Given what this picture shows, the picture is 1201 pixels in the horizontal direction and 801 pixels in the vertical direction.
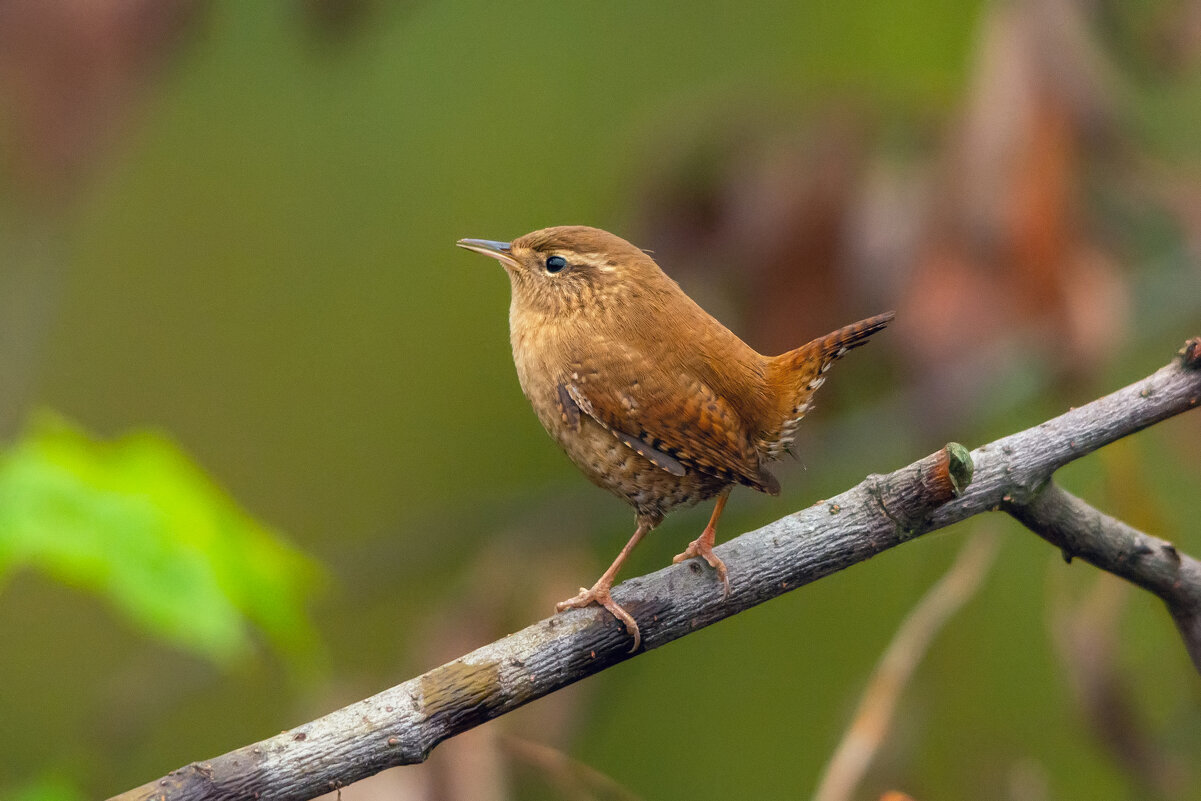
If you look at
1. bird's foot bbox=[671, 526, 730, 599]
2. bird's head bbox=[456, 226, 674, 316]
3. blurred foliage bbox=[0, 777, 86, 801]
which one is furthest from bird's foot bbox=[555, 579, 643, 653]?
blurred foliage bbox=[0, 777, 86, 801]

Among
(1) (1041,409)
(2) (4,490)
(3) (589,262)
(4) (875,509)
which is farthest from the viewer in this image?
(1) (1041,409)

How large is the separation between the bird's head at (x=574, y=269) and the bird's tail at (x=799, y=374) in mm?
288

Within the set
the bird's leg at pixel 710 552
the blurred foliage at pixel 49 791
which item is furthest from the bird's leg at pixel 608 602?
the blurred foliage at pixel 49 791

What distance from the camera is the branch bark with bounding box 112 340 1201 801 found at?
5.03ft

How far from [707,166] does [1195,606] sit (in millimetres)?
1812

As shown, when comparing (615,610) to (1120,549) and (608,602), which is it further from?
(1120,549)

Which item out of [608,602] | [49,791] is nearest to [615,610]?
[608,602]

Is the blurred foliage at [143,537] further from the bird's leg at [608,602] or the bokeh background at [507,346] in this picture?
the bird's leg at [608,602]

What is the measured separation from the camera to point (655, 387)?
2.18 metres

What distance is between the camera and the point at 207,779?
147 cm

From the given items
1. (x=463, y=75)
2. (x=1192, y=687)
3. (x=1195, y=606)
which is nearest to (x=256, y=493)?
(x=463, y=75)

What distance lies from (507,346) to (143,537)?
2.72m

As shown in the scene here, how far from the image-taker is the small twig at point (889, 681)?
6.81 ft

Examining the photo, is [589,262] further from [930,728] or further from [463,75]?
[463,75]
